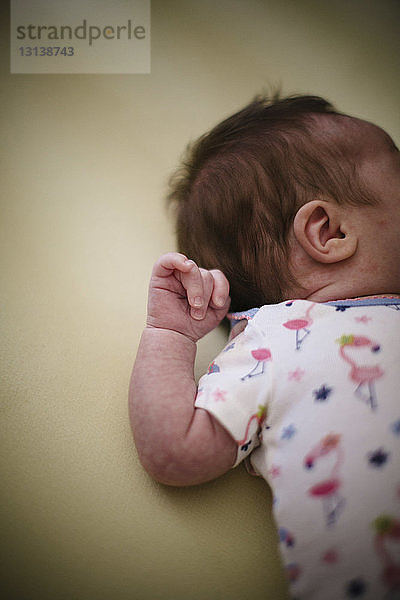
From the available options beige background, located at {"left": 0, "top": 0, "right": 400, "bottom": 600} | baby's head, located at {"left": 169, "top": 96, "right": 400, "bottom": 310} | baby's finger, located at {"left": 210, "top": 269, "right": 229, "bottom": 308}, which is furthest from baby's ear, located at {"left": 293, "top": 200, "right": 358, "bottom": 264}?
beige background, located at {"left": 0, "top": 0, "right": 400, "bottom": 600}

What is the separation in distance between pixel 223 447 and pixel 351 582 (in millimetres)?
186

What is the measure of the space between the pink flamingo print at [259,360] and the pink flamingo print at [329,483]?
0.11 m

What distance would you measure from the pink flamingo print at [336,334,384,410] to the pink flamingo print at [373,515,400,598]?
0.37ft

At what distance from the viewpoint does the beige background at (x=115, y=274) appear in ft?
1.87

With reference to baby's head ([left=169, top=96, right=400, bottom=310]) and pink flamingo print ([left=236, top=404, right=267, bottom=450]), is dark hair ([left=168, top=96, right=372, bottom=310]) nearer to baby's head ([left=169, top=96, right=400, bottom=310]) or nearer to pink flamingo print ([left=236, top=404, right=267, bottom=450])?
baby's head ([left=169, top=96, right=400, bottom=310])

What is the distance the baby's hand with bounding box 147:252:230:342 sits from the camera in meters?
0.69

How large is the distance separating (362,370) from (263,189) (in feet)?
1.04

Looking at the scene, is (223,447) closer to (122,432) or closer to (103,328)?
(122,432)

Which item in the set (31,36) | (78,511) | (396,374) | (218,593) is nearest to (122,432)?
(78,511)

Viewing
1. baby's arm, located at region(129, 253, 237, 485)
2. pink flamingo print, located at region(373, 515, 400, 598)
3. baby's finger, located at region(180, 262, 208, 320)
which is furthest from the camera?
baby's finger, located at region(180, 262, 208, 320)

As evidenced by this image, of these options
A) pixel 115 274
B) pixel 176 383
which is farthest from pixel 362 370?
pixel 115 274

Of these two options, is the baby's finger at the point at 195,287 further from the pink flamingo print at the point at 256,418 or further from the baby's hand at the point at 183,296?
the pink flamingo print at the point at 256,418

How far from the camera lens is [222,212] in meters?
0.78

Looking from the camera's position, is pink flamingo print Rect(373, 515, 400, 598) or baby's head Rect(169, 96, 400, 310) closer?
pink flamingo print Rect(373, 515, 400, 598)
